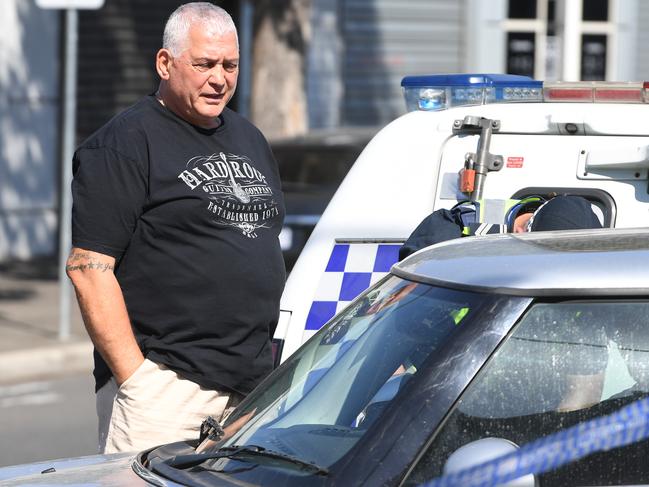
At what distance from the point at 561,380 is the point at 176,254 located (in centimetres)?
151

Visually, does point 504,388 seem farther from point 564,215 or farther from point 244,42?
point 244,42

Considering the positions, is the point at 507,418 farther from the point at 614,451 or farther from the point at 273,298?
the point at 273,298

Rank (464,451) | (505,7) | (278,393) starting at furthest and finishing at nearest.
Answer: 1. (505,7)
2. (278,393)
3. (464,451)

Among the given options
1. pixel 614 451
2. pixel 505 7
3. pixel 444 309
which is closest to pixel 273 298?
pixel 444 309

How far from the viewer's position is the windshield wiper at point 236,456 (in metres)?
2.65

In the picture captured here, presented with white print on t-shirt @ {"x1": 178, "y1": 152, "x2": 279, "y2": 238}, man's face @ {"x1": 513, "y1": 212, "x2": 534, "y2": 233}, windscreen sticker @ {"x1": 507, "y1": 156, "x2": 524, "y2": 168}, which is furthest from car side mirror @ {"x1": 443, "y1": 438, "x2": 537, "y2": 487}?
windscreen sticker @ {"x1": 507, "y1": 156, "x2": 524, "y2": 168}

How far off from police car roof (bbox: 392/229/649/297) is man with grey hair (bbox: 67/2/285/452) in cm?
94

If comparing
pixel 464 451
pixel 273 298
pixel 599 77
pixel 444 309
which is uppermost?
pixel 444 309

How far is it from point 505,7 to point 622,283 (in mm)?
16471

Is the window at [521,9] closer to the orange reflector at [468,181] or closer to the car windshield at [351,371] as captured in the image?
the orange reflector at [468,181]

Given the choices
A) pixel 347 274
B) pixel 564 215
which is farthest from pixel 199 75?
pixel 564 215

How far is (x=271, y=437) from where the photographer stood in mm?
2869

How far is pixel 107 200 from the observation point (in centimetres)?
369

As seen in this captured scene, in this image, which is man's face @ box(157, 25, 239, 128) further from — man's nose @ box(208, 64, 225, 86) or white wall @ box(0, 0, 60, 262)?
white wall @ box(0, 0, 60, 262)
